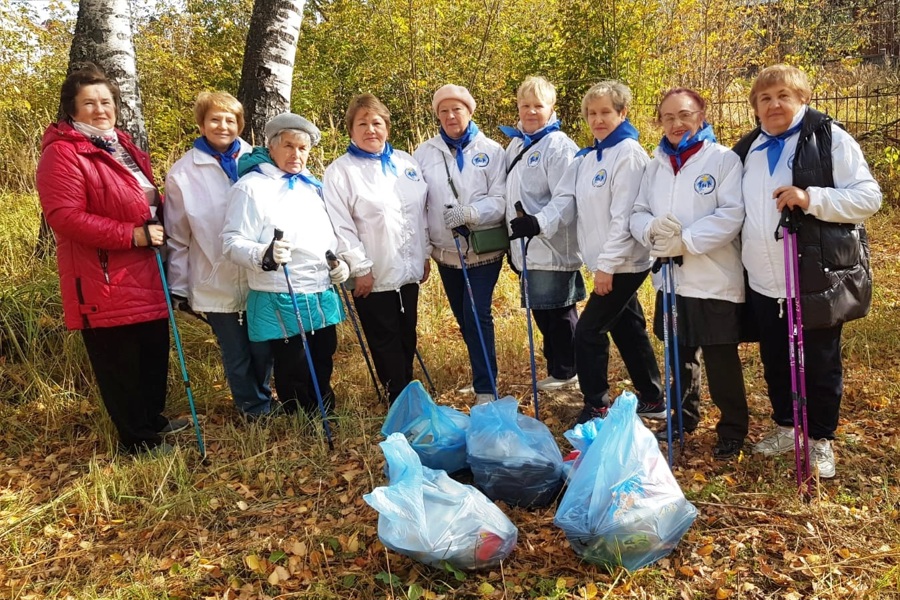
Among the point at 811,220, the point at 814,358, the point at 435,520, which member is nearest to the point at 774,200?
the point at 811,220

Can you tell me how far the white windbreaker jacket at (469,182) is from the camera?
377cm

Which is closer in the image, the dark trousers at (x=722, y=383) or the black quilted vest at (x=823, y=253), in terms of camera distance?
the black quilted vest at (x=823, y=253)

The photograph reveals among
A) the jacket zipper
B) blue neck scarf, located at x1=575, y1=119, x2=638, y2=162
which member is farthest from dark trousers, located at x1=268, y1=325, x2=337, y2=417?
blue neck scarf, located at x1=575, y1=119, x2=638, y2=162

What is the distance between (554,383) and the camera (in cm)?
422

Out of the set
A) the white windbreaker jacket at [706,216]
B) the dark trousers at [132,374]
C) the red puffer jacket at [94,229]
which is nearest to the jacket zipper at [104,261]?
the red puffer jacket at [94,229]

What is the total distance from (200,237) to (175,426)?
4.02 ft

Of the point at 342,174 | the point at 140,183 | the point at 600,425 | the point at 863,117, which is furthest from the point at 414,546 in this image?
the point at 863,117

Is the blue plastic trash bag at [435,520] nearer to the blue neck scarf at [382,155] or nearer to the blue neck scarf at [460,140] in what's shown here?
the blue neck scarf at [382,155]

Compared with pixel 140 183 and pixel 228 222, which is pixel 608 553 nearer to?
pixel 228 222

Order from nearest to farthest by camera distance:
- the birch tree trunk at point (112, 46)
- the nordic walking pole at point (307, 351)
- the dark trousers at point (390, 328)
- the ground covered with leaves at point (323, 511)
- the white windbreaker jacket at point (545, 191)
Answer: the ground covered with leaves at point (323, 511)
the nordic walking pole at point (307, 351)
the white windbreaker jacket at point (545, 191)
the dark trousers at point (390, 328)
the birch tree trunk at point (112, 46)

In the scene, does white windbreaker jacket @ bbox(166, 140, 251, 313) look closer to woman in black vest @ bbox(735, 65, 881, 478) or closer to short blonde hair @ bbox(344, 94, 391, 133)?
short blonde hair @ bbox(344, 94, 391, 133)

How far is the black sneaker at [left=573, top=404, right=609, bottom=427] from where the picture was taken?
362cm

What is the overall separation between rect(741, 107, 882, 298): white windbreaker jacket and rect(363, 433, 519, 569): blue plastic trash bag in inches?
62.8

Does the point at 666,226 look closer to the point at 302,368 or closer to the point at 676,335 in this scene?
the point at 676,335
